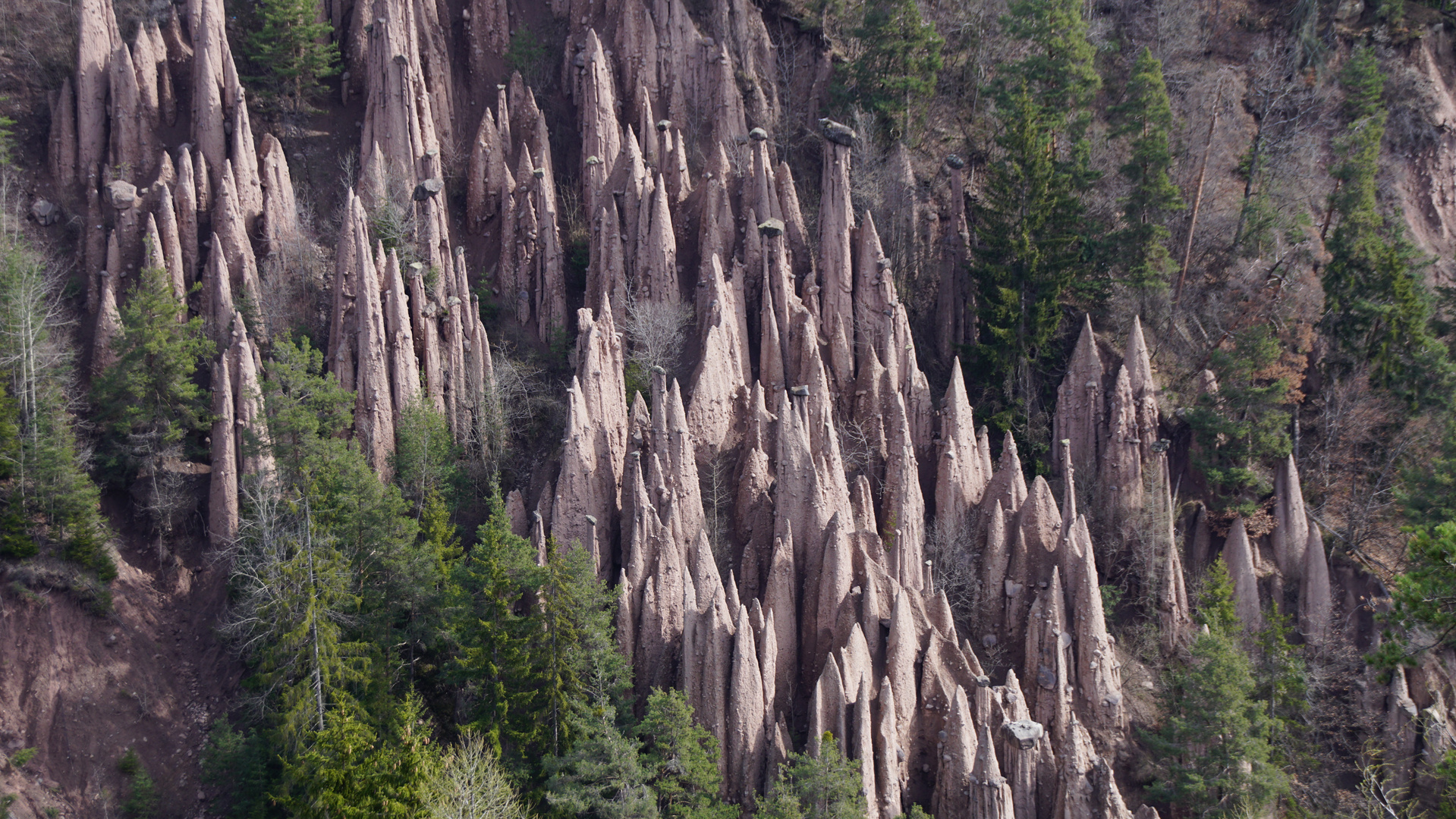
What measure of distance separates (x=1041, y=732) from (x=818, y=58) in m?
27.4

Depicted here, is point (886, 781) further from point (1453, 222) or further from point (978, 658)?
point (1453, 222)

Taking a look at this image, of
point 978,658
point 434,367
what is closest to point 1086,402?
point 978,658

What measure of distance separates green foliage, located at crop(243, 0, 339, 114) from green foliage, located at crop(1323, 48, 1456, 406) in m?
33.2

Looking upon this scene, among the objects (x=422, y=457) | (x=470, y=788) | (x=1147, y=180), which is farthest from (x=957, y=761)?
(x=1147, y=180)

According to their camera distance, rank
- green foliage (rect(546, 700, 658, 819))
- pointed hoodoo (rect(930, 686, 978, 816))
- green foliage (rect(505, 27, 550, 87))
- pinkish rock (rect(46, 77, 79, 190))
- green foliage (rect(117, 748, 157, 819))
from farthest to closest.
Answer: green foliage (rect(505, 27, 550, 87)), pinkish rock (rect(46, 77, 79, 190)), green foliage (rect(117, 748, 157, 819)), pointed hoodoo (rect(930, 686, 978, 816)), green foliage (rect(546, 700, 658, 819))

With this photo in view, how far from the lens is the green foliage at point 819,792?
23016mm

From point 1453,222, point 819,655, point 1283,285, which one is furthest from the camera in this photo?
point 1453,222

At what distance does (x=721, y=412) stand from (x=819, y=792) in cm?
1120

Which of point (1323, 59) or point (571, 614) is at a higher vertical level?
point (1323, 59)

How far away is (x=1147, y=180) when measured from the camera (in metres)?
35.4

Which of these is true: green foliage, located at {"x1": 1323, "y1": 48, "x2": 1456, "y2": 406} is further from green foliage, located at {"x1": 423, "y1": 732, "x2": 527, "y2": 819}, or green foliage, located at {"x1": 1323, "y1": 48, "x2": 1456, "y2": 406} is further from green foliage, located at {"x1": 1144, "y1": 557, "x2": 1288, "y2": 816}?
green foliage, located at {"x1": 423, "y1": 732, "x2": 527, "y2": 819}

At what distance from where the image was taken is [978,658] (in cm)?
2933

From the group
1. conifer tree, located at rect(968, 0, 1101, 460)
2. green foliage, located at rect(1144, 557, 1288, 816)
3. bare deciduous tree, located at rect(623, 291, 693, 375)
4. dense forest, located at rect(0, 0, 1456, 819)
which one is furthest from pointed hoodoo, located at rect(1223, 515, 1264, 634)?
bare deciduous tree, located at rect(623, 291, 693, 375)

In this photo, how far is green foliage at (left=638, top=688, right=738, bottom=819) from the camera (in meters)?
24.0
